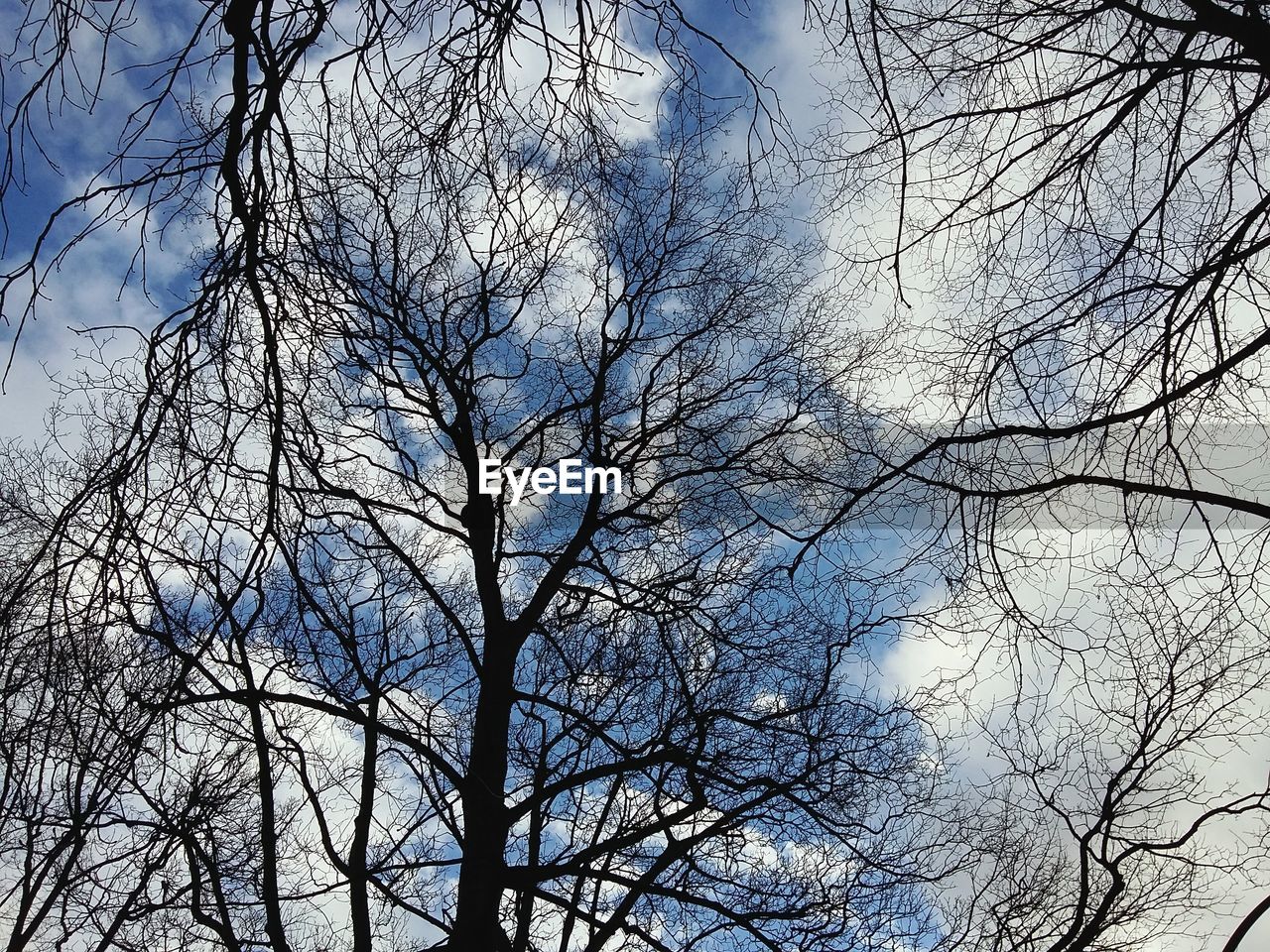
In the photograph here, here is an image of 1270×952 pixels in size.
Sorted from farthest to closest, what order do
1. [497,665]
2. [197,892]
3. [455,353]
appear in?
[455,353] < [497,665] < [197,892]

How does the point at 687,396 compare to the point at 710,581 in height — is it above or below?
above

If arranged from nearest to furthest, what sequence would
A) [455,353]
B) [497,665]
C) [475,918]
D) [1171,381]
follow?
1. [1171,381]
2. [475,918]
3. [497,665]
4. [455,353]

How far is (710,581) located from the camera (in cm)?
699

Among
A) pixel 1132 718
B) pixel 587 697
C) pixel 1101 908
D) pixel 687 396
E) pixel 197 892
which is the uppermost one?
pixel 687 396

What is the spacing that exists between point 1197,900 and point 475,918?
15.0 ft

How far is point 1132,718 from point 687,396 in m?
3.95

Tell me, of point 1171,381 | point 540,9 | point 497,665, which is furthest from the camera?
point 497,665

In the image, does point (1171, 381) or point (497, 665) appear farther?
point (497, 665)

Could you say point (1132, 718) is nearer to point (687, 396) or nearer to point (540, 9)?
point (687, 396)

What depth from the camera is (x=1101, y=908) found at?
5.77 m

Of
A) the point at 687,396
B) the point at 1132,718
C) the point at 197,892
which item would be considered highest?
the point at 687,396

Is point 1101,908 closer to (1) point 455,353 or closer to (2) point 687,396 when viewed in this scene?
(2) point 687,396

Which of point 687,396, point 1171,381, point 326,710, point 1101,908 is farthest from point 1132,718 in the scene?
point 326,710

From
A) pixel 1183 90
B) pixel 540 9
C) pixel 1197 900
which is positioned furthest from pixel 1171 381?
pixel 1197 900
